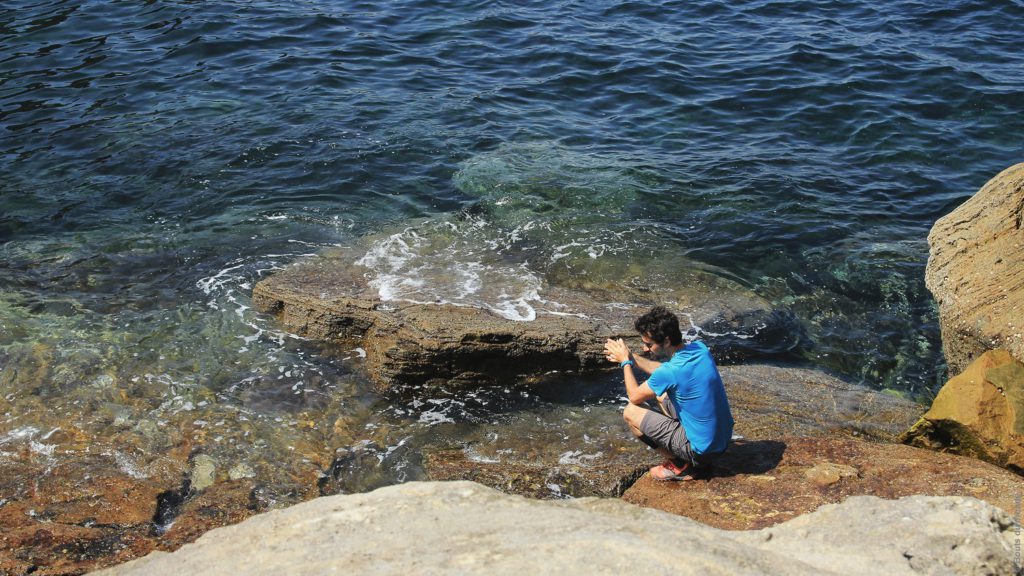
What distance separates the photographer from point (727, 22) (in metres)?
19.1

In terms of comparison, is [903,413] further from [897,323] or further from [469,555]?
[469,555]

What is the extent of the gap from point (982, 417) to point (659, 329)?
2.68 metres

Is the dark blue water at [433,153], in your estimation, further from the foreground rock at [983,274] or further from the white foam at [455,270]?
the foreground rock at [983,274]

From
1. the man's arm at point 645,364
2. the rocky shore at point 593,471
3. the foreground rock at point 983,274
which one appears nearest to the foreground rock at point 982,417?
the rocky shore at point 593,471

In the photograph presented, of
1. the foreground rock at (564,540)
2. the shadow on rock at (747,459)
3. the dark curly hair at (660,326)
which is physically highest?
the dark curly hair at (660,326)

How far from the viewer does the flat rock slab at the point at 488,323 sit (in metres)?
7.67

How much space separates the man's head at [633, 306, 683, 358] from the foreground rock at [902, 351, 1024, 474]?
2.28 metres

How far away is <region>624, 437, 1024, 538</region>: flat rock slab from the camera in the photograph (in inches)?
227

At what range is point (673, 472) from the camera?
635 cm

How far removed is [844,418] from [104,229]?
9.54 m

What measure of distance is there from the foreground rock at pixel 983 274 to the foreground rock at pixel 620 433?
824mm

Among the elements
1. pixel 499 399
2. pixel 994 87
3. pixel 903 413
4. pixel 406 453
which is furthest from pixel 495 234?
pixel 994 87

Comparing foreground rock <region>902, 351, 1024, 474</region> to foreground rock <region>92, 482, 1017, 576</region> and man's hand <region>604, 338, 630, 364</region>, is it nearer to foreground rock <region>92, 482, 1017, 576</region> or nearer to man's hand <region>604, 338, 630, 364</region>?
foreground rock <region>92, 482, 1017, 576</region>

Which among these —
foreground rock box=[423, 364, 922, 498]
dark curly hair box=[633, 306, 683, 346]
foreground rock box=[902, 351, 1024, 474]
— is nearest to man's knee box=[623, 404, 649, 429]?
foreground rock box=[423, 364, 922, 498]
